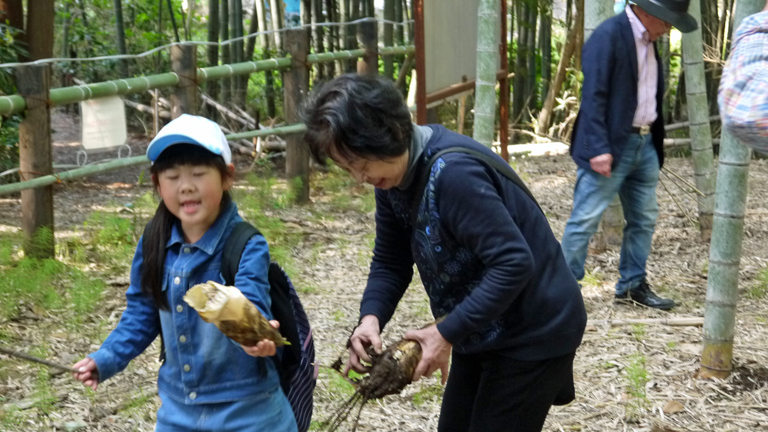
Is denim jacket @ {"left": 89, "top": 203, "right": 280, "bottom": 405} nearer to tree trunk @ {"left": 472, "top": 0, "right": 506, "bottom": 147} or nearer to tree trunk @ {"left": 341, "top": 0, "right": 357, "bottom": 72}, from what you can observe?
tree trunk @ {"left": 472, "top": 0, "right": 506, "bottom": 147}

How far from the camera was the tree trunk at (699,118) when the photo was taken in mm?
4977

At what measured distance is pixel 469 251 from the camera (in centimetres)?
189

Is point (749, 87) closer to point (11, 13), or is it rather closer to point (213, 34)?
point (11, 13)

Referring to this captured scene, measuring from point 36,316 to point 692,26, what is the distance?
3539 mm

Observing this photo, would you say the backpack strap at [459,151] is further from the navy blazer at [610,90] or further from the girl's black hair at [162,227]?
the navy blazer at [610,90]

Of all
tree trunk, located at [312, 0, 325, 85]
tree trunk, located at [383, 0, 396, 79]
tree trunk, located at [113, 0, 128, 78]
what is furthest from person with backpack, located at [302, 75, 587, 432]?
tree trunk, located at [113, 0, 128, 78]

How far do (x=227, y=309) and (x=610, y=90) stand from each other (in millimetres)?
2909

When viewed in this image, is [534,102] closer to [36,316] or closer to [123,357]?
[36,316]

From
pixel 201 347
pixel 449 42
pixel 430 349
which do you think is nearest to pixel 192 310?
pixel 201 347

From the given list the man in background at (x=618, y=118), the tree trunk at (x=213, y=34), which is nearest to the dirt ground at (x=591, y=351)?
the man in background at (x=618, y=118)

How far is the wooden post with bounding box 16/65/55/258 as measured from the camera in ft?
14.5

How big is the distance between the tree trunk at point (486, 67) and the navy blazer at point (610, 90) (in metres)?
0.48

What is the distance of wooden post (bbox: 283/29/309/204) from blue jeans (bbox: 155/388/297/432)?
473cm

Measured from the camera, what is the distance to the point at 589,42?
13.7 ft
